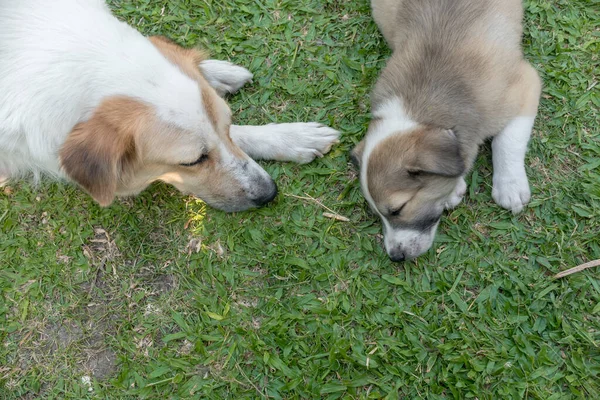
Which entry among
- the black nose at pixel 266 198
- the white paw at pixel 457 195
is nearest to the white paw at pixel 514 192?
the white paw at pixel 457 195

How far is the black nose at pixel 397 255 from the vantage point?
359 centimetres

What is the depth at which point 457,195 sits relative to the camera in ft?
12.4

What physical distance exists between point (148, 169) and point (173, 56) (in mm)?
759

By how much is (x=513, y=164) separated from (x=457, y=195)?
0.48 meters

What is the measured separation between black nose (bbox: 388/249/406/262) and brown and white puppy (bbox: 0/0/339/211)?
148 centimetres

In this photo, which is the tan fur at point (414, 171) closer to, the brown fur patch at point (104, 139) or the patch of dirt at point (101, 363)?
the brown fur patch at point (104, 139)

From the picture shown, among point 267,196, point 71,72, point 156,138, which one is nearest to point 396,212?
point 267,196

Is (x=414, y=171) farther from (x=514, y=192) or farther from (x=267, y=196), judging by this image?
(x=267, y=196)

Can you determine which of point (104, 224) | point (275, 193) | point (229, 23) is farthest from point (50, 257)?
point (229, 23)

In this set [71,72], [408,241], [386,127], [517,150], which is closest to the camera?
[71,72]

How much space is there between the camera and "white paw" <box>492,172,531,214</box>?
12.2 ft

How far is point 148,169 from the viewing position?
330 cm

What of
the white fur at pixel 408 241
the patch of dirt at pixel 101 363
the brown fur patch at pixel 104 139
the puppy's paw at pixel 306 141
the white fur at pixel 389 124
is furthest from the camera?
the puppy's paw at pixel 306 141

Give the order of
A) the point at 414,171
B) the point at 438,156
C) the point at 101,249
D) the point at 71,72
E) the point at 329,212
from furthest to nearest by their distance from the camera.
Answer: the point at 101,249 → the point at 329,212 → the point at 414,171 → the point at 438,156 → the point at 71,72
